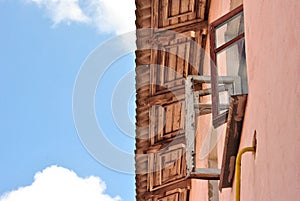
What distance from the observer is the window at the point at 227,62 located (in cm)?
663

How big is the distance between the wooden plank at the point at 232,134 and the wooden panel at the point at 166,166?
5.40 metres

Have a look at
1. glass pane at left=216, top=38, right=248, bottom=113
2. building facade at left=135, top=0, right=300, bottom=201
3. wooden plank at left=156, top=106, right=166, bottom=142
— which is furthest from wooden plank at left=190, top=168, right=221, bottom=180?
wooden plank at left=156, top=106, right=166, bottom=142

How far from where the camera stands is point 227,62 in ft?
26.1

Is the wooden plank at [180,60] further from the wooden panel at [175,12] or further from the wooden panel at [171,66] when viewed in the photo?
the wooden panel at [175,12]

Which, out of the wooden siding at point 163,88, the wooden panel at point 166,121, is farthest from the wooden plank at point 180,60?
the wooden panel at point 166,121

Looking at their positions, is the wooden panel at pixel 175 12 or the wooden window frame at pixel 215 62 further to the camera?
the wooden panel at pixel 175 12

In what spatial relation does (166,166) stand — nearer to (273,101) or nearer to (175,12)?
(175,12)

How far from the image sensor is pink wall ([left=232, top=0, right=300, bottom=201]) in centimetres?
376

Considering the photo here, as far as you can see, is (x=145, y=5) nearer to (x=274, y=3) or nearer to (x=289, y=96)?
(x=274, y=3)

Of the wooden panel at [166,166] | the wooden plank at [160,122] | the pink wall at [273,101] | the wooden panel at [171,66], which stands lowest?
the pink wall at [273,101]

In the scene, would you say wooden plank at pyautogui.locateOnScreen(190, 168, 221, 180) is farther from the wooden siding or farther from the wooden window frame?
the wooden siding

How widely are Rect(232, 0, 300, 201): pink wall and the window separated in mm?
1059

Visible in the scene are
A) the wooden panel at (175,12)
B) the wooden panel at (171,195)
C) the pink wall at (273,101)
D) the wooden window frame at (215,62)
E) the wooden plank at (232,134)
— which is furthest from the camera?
the wooden panel at (171,195)

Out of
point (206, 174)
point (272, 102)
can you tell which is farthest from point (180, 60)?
point (272, 102)
